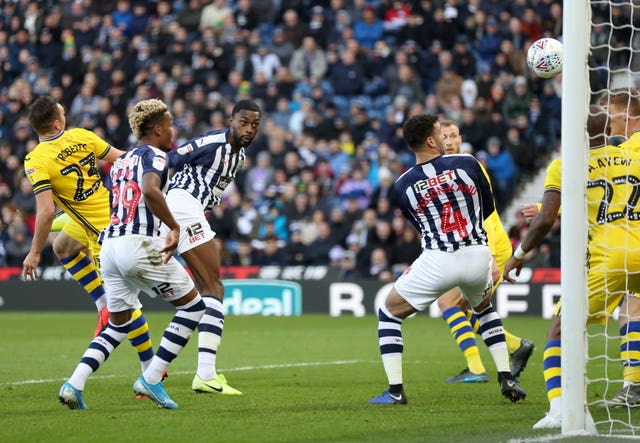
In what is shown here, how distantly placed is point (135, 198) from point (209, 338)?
5.46 feet

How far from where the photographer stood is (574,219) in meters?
6.60

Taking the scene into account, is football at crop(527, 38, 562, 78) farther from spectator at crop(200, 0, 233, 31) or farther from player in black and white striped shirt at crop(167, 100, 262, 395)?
spectator at crop(200, 0, 233, 31)

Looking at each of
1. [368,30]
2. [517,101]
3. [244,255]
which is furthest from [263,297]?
[368,30]

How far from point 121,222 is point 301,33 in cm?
1687

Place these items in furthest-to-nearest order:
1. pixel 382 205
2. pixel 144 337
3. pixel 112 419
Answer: pixel 382 205
pixel 144 337
pixel 112 419

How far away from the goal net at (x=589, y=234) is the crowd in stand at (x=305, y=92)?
11327mm

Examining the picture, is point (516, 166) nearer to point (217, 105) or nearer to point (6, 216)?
point (217, 105)

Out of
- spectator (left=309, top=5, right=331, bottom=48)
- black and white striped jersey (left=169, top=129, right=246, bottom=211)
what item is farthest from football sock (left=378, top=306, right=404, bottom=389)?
spectator (left=309, top=5, right=331, bottom=48)

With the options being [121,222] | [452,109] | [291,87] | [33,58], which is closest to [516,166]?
[452,109]

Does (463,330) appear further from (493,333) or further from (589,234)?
(589,234)

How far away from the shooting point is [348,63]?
2291 centimetres

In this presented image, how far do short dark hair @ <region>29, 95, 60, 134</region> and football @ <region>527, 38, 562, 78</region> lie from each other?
13.1 ft

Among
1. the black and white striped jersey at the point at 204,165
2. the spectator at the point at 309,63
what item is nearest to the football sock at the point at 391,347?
the black and white striped jersey at the point at 204,165

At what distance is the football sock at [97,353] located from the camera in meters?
7.86
